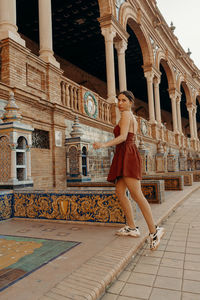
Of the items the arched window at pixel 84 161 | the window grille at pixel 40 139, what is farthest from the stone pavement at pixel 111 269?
the arched window at pixel 84 161

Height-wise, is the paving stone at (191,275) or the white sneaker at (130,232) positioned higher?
the white sneaker at (130,232)

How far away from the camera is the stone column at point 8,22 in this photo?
5.36m

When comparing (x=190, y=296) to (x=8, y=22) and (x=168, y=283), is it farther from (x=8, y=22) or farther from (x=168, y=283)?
(x=8, y=22)

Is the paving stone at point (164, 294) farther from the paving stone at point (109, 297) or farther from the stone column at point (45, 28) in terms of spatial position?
the stone column at point (45, 28)

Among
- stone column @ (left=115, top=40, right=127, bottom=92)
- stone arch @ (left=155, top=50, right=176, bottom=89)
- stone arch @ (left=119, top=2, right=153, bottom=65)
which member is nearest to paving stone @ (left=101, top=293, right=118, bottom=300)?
stone column @ (left=115, top=40, right=127, bottom=92)

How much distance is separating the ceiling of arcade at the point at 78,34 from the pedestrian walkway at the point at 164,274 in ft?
34.4

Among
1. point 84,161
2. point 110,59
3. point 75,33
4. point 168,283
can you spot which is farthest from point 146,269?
point 75,33

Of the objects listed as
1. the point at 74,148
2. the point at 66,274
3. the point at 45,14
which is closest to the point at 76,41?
the point at 45,14

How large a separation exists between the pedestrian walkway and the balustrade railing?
17.2 ft

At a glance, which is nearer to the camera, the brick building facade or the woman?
the woman

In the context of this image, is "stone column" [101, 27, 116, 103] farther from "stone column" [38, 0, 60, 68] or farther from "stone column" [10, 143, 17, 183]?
"stone column" [10, 143, 17, 183]

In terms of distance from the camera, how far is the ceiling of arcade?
1054 cm

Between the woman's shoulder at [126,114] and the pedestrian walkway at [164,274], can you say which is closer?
the pedestrian walkway at [164,274]

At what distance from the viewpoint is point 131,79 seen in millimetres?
19609
